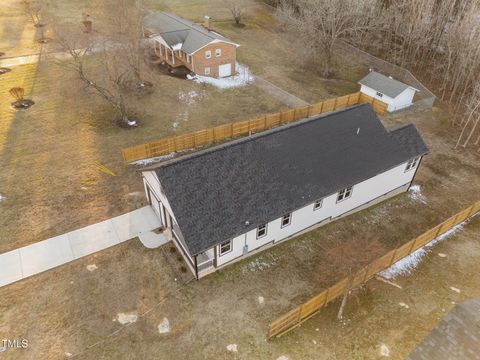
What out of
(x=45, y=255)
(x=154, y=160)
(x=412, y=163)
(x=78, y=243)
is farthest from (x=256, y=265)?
(x=412, y=163)

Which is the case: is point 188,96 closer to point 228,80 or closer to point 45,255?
point 228,80

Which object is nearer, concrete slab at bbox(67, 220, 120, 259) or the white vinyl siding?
the white vinyl siding

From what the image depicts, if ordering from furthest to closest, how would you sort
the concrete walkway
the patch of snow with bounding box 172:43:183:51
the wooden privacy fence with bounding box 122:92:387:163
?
the patch of snow with bounding box 172:43:183:51 < the wooden privacy fence with bounding box 122:92:387:163 < the concrete walkway

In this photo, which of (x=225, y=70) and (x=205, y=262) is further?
(x=225, y=70)

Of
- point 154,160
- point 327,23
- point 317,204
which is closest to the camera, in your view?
point 317,204

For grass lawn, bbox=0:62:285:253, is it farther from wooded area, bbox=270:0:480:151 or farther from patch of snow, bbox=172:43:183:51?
wooded area, bbox=270:0:480:151

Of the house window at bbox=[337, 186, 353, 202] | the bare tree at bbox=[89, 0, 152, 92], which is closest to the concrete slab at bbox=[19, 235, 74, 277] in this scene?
the house window at bbox=[337, 186, 353, 202]

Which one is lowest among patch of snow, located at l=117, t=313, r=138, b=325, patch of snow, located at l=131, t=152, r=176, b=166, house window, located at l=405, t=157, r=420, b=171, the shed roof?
patch of snow, located at l=117, t=313, r=138, b=325
